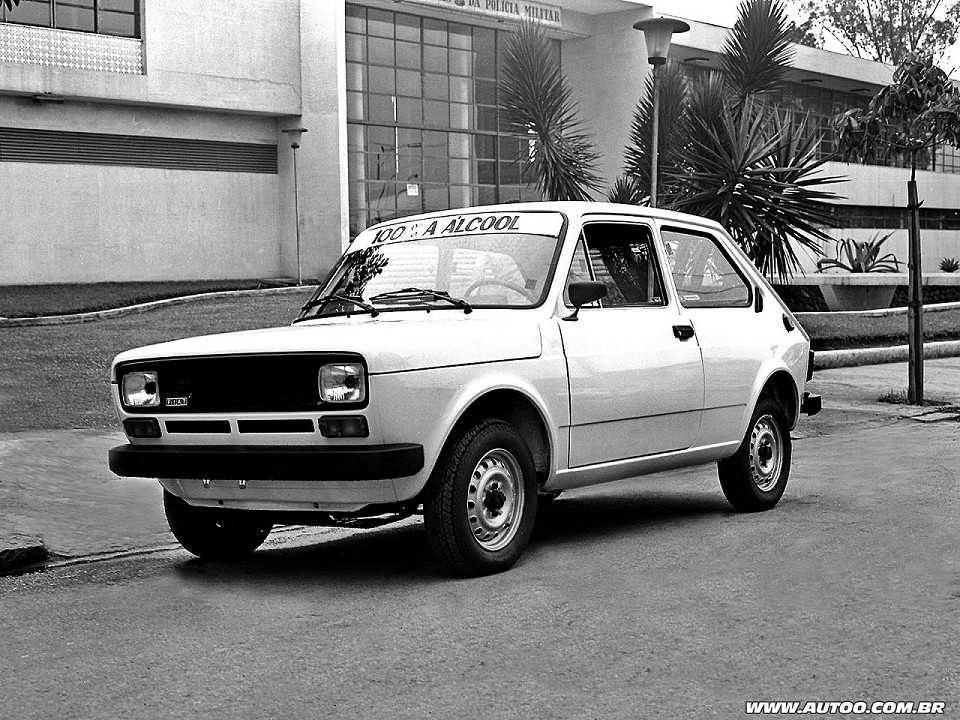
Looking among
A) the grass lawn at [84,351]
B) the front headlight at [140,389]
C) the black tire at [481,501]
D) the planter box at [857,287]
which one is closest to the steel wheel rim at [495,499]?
the black tire at [481,501]

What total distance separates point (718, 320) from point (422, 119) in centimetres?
3739

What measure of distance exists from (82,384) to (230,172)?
24.3m

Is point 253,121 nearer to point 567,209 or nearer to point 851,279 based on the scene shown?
point 851,279

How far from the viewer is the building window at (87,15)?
3509 centimetres

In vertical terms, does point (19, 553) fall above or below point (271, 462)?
below

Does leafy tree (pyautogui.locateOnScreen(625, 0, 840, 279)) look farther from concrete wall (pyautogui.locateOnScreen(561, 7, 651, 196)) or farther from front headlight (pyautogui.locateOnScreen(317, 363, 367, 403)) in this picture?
concrete wall (pyautogui.locateOnScreen(561, 7, 651, 196))

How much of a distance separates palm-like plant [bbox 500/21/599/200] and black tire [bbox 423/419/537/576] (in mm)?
17100

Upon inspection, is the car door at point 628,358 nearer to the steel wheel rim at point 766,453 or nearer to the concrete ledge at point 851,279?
the steel wheel rim at point 766,453

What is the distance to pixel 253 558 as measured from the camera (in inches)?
298

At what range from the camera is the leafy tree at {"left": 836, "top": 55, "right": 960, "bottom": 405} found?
15.8 m

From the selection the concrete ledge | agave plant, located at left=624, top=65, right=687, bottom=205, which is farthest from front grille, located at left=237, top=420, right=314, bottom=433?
the concrete ledge

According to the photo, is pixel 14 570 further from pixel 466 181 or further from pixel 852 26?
pixel 852 26

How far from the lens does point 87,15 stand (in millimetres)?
35906

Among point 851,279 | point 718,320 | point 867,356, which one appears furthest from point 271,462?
point 851,279
